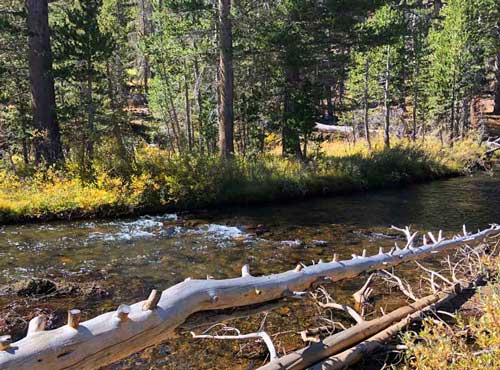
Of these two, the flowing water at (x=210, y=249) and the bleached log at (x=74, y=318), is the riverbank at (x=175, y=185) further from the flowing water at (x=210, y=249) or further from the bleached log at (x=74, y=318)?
the bleached log at (x=74, y=318)

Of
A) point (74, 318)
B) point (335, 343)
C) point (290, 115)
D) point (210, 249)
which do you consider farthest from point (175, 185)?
point (74, 318)

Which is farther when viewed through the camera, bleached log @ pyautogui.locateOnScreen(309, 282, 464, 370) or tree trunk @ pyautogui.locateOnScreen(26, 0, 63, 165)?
tree trunk @ pyautogui.locateOnScreen(26, 0, 63, 165)

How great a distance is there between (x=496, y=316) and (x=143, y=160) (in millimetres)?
12934

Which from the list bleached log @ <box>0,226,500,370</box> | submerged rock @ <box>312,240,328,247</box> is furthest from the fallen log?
submerged rock @ <box>312,240,328,247</box>

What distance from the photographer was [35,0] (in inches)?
618

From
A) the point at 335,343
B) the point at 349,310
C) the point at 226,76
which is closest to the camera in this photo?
the point at 335,343

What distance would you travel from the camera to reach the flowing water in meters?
6.43

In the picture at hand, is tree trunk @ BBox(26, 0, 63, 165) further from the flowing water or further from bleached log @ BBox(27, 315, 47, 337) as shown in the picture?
bleached log @ BBox(27, 315, 47, 337)

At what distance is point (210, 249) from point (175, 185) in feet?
15.0

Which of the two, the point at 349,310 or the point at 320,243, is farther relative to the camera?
the point at 320,243

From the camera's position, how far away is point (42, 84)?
53.3 ft

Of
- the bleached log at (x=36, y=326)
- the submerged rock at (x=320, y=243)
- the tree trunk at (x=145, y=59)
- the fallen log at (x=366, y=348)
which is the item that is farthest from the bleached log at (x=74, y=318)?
the tree trunk at (x=145, y=59)

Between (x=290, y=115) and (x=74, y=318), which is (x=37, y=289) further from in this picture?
(x=290, y=115)

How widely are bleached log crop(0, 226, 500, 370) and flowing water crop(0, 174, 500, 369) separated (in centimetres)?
33
